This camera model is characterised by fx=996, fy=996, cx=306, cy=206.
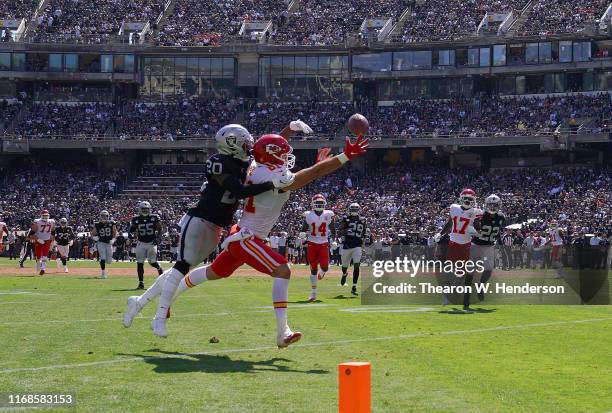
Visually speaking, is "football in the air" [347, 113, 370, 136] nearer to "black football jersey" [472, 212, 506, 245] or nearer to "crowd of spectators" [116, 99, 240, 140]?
"black football jersey" [472, 212, 506, 245]

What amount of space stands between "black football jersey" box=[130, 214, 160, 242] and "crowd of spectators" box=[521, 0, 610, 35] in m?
A: 39.6

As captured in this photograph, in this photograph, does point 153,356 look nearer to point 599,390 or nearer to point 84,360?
point 84,360

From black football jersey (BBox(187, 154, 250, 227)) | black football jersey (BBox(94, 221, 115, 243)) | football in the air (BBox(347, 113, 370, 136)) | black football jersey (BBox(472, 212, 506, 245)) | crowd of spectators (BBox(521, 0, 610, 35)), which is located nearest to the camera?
black football jersey (BBox(187, 154, 250, 227))

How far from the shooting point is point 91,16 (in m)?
66.1

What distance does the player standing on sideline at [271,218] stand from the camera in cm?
1030

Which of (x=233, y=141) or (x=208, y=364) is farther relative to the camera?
(x=233, y=141)

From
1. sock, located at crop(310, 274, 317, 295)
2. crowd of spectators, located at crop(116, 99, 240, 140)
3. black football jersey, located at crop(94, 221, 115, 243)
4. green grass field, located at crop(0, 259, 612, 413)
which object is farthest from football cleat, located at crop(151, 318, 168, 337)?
crowd of spectators, located at crop(116, 99, 240, 140)

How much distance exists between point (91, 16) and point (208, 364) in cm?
6008

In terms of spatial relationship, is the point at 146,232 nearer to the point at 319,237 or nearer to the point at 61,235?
the point at 319,237

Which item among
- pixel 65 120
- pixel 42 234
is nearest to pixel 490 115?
pixel 65 120

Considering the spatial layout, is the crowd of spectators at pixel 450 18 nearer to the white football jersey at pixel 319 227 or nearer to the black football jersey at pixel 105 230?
the black football jersey at pixel 105 230

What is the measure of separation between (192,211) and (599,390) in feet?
16.8

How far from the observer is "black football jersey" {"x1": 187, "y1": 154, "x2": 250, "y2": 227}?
10625mm

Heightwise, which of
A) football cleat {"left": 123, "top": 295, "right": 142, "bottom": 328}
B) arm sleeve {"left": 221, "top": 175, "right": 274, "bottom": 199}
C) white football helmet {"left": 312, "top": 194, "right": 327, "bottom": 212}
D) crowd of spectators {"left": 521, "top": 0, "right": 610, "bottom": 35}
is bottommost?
football cleat {"left": 123, "top": 295, "right": 142, "bottom": 328}
